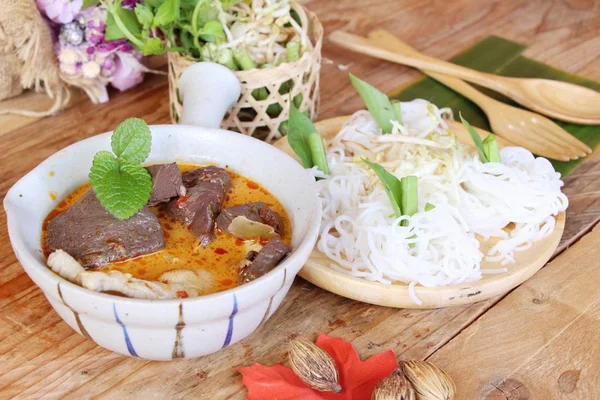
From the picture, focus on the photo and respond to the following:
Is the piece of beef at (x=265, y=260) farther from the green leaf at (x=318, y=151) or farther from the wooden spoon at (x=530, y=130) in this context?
the wooden spoon at (x=530, y=130)

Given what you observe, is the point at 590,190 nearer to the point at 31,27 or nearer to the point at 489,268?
the point at 489,268

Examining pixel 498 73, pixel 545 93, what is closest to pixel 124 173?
pixel 545 93

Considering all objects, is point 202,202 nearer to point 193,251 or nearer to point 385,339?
point 193,251

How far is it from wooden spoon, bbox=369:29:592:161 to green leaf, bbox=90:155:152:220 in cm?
122

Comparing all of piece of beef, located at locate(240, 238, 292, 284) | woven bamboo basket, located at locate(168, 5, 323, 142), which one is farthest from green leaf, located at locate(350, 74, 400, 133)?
piece of beef, located at locate(240, 238, 292, 284)

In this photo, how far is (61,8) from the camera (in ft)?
7.32

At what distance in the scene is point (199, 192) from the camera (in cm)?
166

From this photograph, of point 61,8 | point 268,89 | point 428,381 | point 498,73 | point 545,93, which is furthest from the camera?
point 498,73

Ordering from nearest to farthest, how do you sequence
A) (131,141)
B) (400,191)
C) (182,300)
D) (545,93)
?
(182,300) → (131,141) → (400,191) → (545,93)

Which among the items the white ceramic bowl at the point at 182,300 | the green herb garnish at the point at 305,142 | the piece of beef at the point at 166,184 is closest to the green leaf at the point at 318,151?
the green herb garnish at the point at 305,142

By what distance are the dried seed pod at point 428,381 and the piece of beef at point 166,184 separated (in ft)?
2.02

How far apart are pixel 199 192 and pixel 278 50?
68 cm

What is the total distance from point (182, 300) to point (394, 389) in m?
0.42

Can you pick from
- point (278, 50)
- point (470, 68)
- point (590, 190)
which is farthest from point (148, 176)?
point (470, 68)
